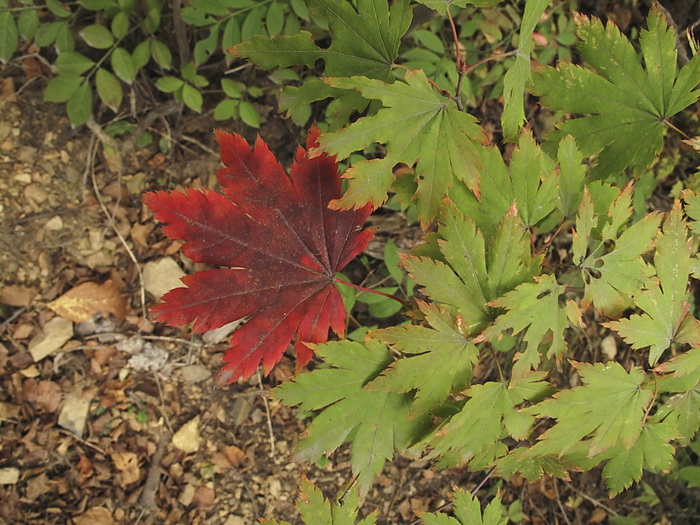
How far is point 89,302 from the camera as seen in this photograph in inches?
80.7

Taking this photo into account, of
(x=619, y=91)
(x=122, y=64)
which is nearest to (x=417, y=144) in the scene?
(x=619, y=91)

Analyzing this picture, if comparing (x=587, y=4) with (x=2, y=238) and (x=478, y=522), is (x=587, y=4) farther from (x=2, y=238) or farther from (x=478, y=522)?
(x=2, y=238)

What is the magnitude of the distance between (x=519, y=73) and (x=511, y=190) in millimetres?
259

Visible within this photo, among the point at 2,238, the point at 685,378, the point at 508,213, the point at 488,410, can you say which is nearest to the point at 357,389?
the point at 488,410

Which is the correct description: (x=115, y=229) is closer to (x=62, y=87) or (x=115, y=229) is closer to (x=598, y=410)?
(x=62, y=87)

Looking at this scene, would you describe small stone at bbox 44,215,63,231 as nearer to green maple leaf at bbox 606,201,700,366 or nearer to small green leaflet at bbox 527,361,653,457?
small green leaflet at bbox 527,361,653,457

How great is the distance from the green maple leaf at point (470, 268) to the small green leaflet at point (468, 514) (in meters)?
0.51

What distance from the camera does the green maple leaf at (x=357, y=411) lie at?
125 centimetres

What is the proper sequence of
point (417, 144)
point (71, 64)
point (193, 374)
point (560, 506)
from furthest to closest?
point (560, 506), point (193, 374), point (71, 64), point (417, 144)

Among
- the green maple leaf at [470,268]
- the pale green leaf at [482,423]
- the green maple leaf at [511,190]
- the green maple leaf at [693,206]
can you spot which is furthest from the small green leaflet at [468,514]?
the green maple leaf at [693,206]

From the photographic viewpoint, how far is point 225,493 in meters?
2.05

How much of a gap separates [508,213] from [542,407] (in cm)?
44

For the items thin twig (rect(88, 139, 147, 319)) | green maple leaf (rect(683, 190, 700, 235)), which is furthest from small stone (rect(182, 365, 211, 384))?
green maple leaf (rect(683, 190, 700, 235))

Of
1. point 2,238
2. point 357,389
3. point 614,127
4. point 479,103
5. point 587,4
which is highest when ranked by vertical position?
point 587,4
